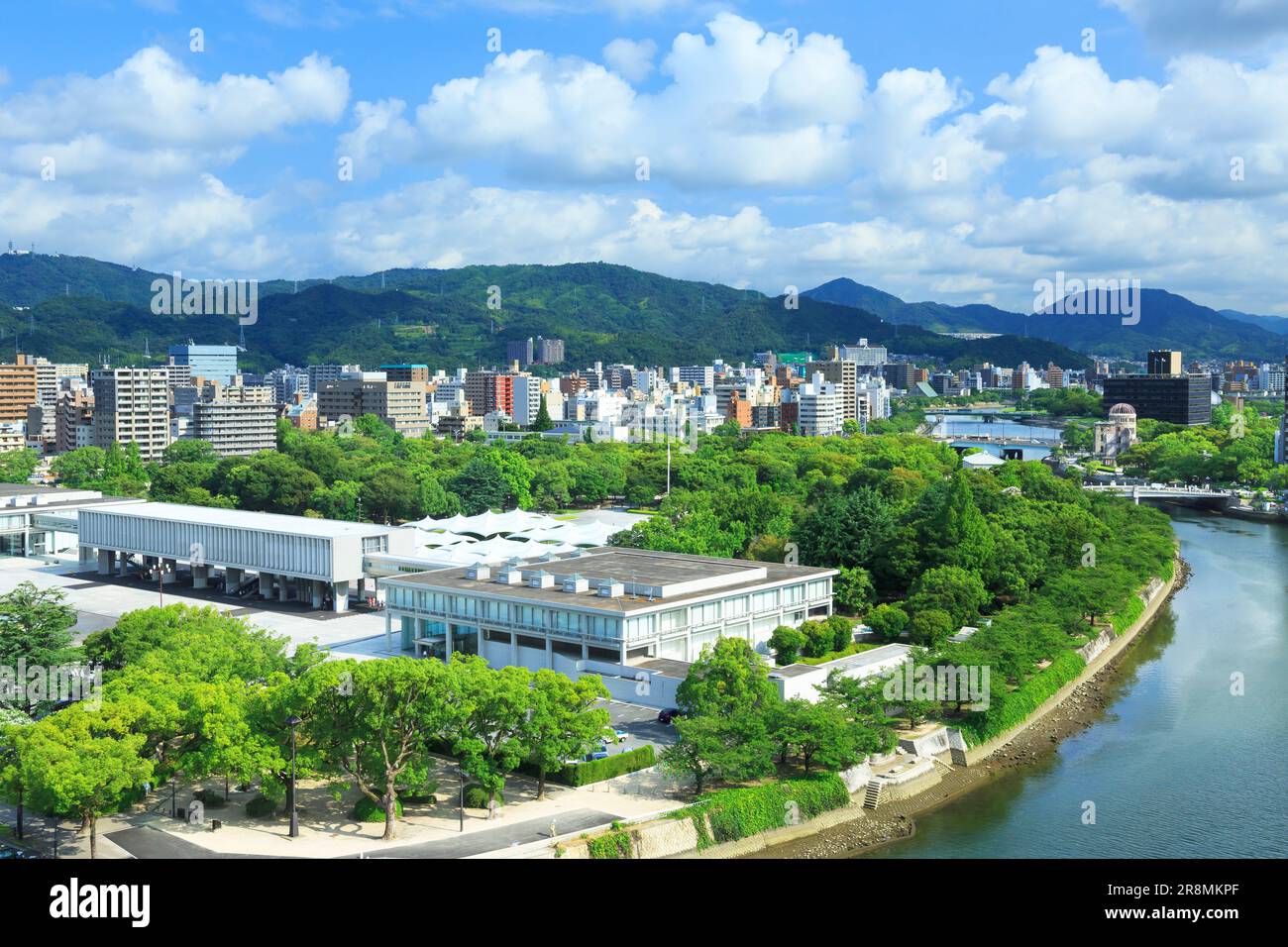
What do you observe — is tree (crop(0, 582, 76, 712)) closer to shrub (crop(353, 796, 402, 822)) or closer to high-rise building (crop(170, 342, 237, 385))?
shrub (crop(353, 796, 402, 822))

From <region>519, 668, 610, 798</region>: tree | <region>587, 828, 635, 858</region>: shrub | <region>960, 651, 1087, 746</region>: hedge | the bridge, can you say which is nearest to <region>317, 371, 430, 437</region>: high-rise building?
the bridge

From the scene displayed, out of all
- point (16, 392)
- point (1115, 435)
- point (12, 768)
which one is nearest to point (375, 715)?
point (12, 768)

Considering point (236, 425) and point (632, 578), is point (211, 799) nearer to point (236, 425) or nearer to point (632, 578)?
point (632, 578)

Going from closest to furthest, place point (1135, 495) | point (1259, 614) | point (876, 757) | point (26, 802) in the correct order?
point (26, 802), point (876, 757), point (1259, 614), point (1135, 495)

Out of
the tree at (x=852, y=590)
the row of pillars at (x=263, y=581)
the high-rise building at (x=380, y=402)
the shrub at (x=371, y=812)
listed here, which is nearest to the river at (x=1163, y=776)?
the tree at (x=852, y=590)

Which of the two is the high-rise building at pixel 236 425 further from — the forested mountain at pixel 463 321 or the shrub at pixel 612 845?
the forested mountain at pixel 463 321
